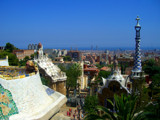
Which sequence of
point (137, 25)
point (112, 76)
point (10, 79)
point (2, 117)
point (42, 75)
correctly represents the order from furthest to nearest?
point (42, 75) < point (137, 25) < point (112, 76) < point (10, 79) < point (2, 117)

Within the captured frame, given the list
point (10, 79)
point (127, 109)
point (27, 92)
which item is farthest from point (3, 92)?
point (127, 109)

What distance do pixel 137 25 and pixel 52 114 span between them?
42.7 ft

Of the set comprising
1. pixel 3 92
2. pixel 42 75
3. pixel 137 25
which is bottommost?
pixel 42 75

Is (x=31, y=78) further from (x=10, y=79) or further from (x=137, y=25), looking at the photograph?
(x=137, y=25)

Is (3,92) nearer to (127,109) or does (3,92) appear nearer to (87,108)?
(127,109)

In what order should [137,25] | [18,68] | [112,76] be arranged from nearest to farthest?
[18,68] → [112,76] → [137,25]

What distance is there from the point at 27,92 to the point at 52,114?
47.8 inches

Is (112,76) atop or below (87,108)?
atop

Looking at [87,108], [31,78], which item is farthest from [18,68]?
[87,108]

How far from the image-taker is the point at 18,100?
21.3 ft

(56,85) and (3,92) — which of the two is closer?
(3,92)

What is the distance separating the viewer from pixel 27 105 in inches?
264

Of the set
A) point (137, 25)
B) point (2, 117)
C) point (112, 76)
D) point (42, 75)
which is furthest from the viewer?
point (42, 75)

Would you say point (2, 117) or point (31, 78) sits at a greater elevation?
point (31, 78)
